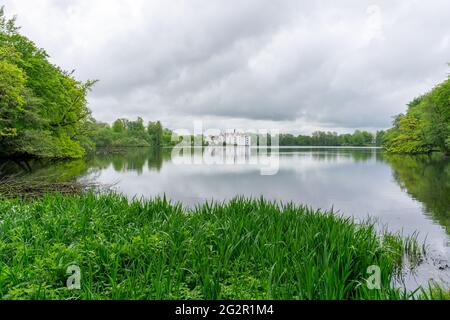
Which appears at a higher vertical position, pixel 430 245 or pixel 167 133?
pixel 167 133

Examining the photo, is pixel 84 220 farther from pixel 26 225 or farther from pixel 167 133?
pixel 167 133

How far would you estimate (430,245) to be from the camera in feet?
22.9

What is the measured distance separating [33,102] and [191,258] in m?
22.1

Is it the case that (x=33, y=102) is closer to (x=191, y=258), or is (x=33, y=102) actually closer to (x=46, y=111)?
(x=46, y=111)

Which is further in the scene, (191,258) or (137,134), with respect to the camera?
(137,134)

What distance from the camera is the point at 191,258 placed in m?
4.07

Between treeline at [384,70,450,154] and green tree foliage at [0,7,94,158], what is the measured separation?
38546mm

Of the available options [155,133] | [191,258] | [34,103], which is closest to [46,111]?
[34,103]

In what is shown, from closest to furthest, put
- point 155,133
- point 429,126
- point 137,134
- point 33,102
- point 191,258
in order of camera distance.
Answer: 1. point 191,258
2. point 33,102
3. point 429,126
4. point 137,134
5. point 155,133

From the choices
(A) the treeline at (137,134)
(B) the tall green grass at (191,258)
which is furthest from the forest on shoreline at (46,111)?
(A) the treeline at (137,134)

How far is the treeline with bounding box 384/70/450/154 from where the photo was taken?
36500mm

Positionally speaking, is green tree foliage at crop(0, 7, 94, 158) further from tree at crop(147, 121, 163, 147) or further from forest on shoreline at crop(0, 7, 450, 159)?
tree at crop(147, 121, 163, 147)
